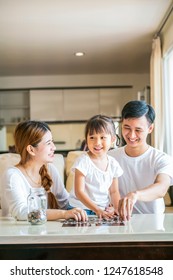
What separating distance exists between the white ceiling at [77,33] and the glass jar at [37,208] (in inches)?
108

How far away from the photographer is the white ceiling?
3.73m

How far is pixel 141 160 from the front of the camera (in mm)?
1756

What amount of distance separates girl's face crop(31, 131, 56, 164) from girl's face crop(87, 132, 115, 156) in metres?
0.20

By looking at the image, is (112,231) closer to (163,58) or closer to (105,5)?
(105,5)

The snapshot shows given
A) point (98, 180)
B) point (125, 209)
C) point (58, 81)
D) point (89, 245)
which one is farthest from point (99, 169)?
point (58, 81)

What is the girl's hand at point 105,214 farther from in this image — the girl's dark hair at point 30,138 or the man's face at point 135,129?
the man's face at point 135,129

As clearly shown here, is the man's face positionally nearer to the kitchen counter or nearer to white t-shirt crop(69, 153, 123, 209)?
white t-shirt crop(69, 153, 123, 209)

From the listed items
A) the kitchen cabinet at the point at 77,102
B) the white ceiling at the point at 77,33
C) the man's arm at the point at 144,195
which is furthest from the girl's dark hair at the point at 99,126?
the kitchen cabinet at the point at 77,102

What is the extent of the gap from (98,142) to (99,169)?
0.13 m

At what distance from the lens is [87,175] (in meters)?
1.61

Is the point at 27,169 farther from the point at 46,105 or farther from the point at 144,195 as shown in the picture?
the point at 46,105

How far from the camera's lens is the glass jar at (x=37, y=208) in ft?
3.97

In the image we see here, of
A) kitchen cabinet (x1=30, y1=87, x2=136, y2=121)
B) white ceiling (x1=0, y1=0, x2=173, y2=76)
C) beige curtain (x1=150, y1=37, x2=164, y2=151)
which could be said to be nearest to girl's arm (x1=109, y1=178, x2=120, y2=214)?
white ceiling (x1=0, y1=0, x2=173, y2=76)
